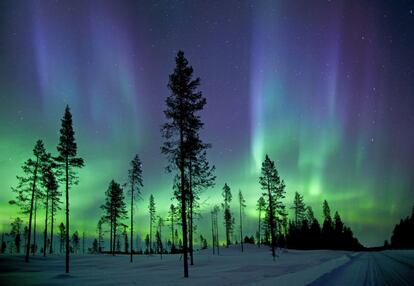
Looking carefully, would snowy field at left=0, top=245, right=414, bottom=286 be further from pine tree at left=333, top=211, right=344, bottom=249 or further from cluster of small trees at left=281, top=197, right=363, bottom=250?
pine tree at left=333, top=211, right=344, bottom=249

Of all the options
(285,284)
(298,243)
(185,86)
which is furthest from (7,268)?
(298,243)

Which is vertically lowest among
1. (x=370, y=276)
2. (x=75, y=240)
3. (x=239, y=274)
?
(x=75, y=240)

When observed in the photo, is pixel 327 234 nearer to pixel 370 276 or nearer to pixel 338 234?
pixel 338 234

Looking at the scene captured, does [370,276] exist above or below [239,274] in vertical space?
above

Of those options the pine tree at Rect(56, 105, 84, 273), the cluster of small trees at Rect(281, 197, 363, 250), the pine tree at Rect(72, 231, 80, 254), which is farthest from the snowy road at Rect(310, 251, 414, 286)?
the pine tree at Rect(72, 231, 80, 254)

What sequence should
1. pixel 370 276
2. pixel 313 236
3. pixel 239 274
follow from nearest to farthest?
pixel 370 276 < pixel 239 274 < pixel 313 236

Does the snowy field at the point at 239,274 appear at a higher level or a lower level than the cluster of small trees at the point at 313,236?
higher

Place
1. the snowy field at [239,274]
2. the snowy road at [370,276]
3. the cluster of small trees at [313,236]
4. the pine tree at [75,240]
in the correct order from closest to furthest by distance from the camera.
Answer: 1. the snowy road at [370,276]
2. the snowy field at [239,274]
3. the cluster of small trees at [313,236]
4. the pine tree at [75,240]

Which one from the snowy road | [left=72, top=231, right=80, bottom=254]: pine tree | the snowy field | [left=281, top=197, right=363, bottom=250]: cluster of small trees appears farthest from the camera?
[left=72, top=231, right=80, bottom=254]: pine tree

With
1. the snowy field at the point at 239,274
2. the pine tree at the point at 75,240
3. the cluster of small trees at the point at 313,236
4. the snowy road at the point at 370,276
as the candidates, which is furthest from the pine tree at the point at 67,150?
the pine tree at the point at 75,240

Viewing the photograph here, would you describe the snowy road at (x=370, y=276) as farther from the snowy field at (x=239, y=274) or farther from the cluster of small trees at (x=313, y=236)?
the cluster of small trees at (x=313, y=236)

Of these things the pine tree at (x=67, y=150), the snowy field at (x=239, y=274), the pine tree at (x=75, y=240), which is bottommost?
the pine tree at (x=75, y=240)

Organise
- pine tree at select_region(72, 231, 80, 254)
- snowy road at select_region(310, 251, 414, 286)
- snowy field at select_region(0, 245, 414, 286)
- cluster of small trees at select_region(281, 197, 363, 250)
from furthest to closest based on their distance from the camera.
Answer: pine tree at select_region(72, 231, 80, 254), cluster of small trees at select_region(281, 197, 363, 250), snowy field at select_region(0, 245, 414, 286), snowy road at select_region(310, 251, 414, 286)

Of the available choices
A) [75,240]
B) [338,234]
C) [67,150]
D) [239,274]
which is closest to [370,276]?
[239,274]
